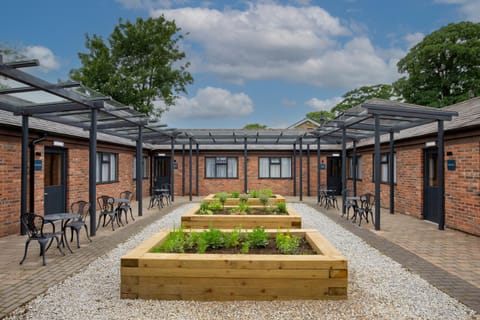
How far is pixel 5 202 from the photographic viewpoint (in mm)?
Answer: 7566

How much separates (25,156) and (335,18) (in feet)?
42.7

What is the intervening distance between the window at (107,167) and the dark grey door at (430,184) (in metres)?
10.8

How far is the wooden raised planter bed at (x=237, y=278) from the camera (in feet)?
12.7

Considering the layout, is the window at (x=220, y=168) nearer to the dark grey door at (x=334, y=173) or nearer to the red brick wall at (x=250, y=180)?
the red brick wall at (x=250, y=180)

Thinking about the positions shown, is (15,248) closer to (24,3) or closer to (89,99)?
(89,99)

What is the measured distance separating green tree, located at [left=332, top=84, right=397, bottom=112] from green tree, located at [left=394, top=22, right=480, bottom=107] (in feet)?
20.8

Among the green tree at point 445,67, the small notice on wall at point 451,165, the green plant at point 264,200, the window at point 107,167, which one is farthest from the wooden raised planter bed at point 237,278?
the green tree at point 445,67

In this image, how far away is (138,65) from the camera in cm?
2553

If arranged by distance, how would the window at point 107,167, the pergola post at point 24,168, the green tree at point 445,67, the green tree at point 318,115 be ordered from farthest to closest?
the green tree at point 318,115, the green tree at point 445,67, the window at point 107,167, the pergola post at point 24,168

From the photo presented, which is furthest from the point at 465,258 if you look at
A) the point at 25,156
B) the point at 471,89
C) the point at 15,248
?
the point at 471,89

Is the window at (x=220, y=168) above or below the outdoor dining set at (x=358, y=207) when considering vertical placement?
above

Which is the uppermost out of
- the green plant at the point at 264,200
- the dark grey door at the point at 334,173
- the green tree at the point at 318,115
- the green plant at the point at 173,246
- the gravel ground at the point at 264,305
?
the green tree at the point at 318,115

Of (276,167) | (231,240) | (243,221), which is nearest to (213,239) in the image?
(231,240)

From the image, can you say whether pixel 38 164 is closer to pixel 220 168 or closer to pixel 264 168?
pixel 220 168
